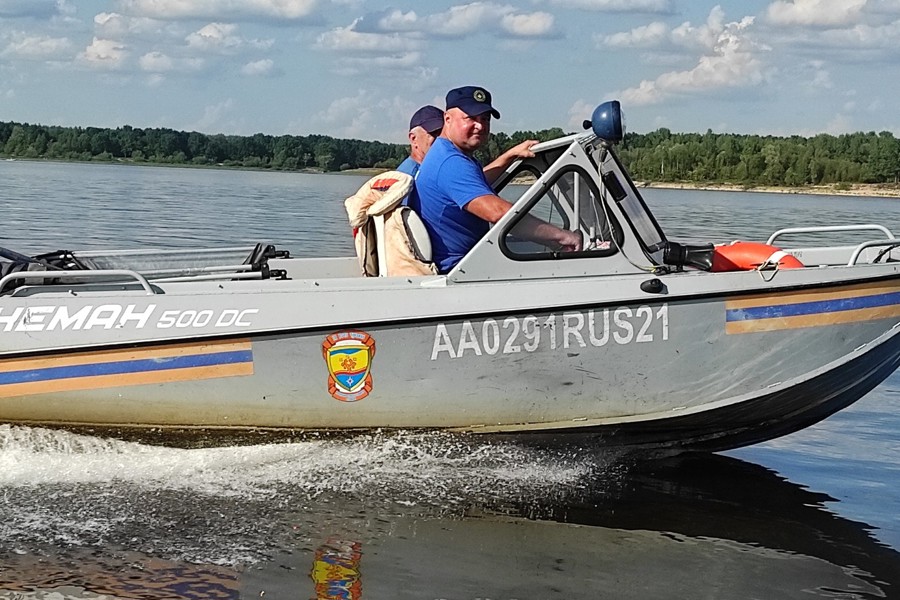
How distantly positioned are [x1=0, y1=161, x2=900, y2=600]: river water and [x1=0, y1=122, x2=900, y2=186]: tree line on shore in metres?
66.7

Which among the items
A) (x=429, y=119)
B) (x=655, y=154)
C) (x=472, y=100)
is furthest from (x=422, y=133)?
(x=655, y=154)

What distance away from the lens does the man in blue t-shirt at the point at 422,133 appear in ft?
25.5

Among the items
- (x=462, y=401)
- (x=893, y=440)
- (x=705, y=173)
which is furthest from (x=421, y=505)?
(x=705, y=173)

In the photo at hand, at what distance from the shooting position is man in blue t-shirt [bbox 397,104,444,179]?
7773 mm

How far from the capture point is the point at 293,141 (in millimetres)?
75562

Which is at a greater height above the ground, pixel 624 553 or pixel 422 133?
pixel 422 133

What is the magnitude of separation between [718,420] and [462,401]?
4.95 ft

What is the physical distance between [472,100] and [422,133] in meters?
1.31

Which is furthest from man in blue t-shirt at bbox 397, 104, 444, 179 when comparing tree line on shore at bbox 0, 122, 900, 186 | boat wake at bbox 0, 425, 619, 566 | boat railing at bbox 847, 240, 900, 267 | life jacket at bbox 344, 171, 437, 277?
tree line on shore at bbox 0, 122, 900, 186

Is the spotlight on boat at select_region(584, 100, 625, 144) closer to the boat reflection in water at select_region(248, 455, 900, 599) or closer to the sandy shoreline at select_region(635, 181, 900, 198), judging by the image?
the boat reflection in water at select_region(248, 455, 900, 599)

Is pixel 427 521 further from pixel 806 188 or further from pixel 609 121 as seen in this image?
pixel 806 188

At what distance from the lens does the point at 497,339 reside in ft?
20.1

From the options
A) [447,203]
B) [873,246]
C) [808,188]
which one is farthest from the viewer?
[808,188]

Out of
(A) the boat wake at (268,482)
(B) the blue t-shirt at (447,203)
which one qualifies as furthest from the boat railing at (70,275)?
(B) the blue t-shirt at (447,203)
